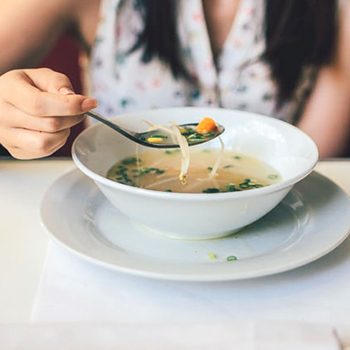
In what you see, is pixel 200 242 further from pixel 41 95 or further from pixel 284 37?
pixel 284 37

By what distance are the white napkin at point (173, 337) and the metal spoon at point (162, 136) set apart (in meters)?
0.43

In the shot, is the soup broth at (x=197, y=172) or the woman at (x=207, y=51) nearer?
the soup broth at (x=197, y=172)

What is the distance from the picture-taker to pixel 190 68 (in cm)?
168

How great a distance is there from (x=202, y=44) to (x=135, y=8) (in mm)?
228

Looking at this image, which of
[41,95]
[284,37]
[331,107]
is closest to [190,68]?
[284,37]

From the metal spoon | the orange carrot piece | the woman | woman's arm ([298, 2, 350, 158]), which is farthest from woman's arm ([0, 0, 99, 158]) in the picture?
woman's arm ([298, 2, 350, 158])

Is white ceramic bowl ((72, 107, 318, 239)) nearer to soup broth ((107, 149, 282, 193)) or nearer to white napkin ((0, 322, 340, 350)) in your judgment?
soup broth ((107, 149, 282, 193))

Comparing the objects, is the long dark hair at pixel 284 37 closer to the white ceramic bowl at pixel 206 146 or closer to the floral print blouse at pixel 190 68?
the floral print blouse at pixel 190 68

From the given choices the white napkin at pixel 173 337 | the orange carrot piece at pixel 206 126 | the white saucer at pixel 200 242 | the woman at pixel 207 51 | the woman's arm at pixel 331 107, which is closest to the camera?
the white napkin at pixel 173 337

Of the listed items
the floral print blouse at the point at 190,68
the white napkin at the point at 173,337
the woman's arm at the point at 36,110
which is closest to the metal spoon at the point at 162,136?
the woman's arm at the point at 36,110

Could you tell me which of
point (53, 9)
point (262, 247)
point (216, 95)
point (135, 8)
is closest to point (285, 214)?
point (262, 247)

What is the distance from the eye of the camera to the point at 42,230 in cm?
88

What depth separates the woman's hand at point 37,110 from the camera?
2.64 ft

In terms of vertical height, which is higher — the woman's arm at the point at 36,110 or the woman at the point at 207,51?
the woman's arm at the point at 36,110
